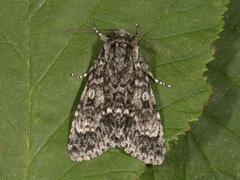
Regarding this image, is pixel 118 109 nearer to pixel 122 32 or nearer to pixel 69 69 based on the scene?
pixel 69 69

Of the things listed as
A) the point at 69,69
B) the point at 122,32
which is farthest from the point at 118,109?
the point at 122,32

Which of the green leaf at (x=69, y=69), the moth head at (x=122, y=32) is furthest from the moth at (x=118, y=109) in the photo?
the green leaf at (x=69, y=69)

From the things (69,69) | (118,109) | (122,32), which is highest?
(122,32)

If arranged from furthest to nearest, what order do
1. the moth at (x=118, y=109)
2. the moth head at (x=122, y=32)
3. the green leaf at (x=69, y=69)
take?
the moth head at (x=122, y=32) < the moth at (x=118, y=109) < the green leaf at (x=69, y=69)

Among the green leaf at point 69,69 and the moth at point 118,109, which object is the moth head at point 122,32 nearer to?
the moth at point 118,109

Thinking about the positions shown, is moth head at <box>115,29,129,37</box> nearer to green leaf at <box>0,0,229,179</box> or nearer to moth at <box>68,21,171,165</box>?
moth at <box>68,21,171,165</box>

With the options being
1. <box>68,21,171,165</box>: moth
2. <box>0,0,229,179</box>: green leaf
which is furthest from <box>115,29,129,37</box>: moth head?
<box>0,0,229,179</box>: green leaf
